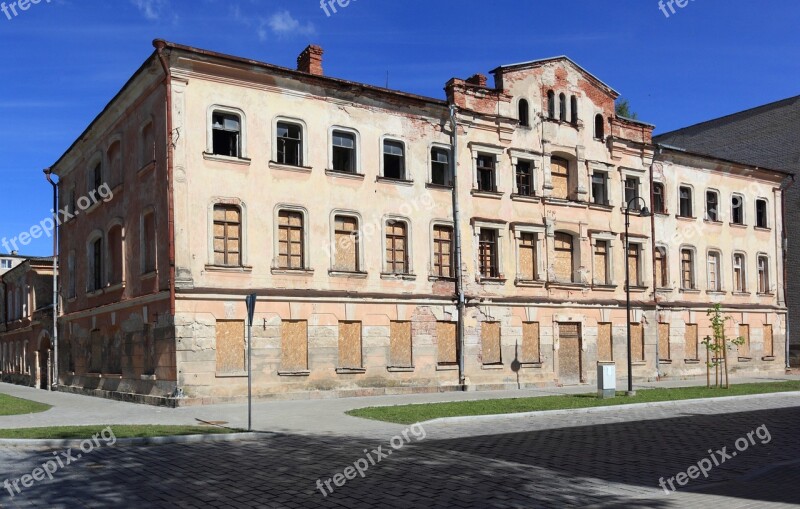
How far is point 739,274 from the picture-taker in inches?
1559

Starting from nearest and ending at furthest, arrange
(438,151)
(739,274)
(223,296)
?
(223,296), (438,151), (739,274)

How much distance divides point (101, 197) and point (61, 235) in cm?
766

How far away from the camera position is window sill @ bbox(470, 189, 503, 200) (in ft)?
95.6

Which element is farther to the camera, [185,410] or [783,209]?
[783,209]

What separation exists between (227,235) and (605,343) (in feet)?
57.1

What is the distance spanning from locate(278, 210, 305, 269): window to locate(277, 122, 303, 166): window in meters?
1.74


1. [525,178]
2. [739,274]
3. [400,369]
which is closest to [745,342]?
[739,274]

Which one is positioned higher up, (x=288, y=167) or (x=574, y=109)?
(x=574, y=109)

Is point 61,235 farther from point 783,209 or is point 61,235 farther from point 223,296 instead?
point 783,209

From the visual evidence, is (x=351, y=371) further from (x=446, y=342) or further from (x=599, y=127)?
(x=599, y=127)

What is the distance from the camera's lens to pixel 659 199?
35906 mm

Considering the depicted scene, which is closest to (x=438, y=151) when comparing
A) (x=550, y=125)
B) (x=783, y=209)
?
(x=550, y=125)

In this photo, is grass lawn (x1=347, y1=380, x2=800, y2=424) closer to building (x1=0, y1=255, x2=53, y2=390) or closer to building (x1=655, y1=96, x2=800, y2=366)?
building (x1=655, y1=96, x2=800, y2=366)

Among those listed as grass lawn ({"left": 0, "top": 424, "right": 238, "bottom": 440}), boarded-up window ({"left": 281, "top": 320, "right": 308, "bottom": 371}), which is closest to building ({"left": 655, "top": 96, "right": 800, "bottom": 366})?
boarded-up window ({"left": 281, "top": 320, "right": 308, "bottom": 371})
